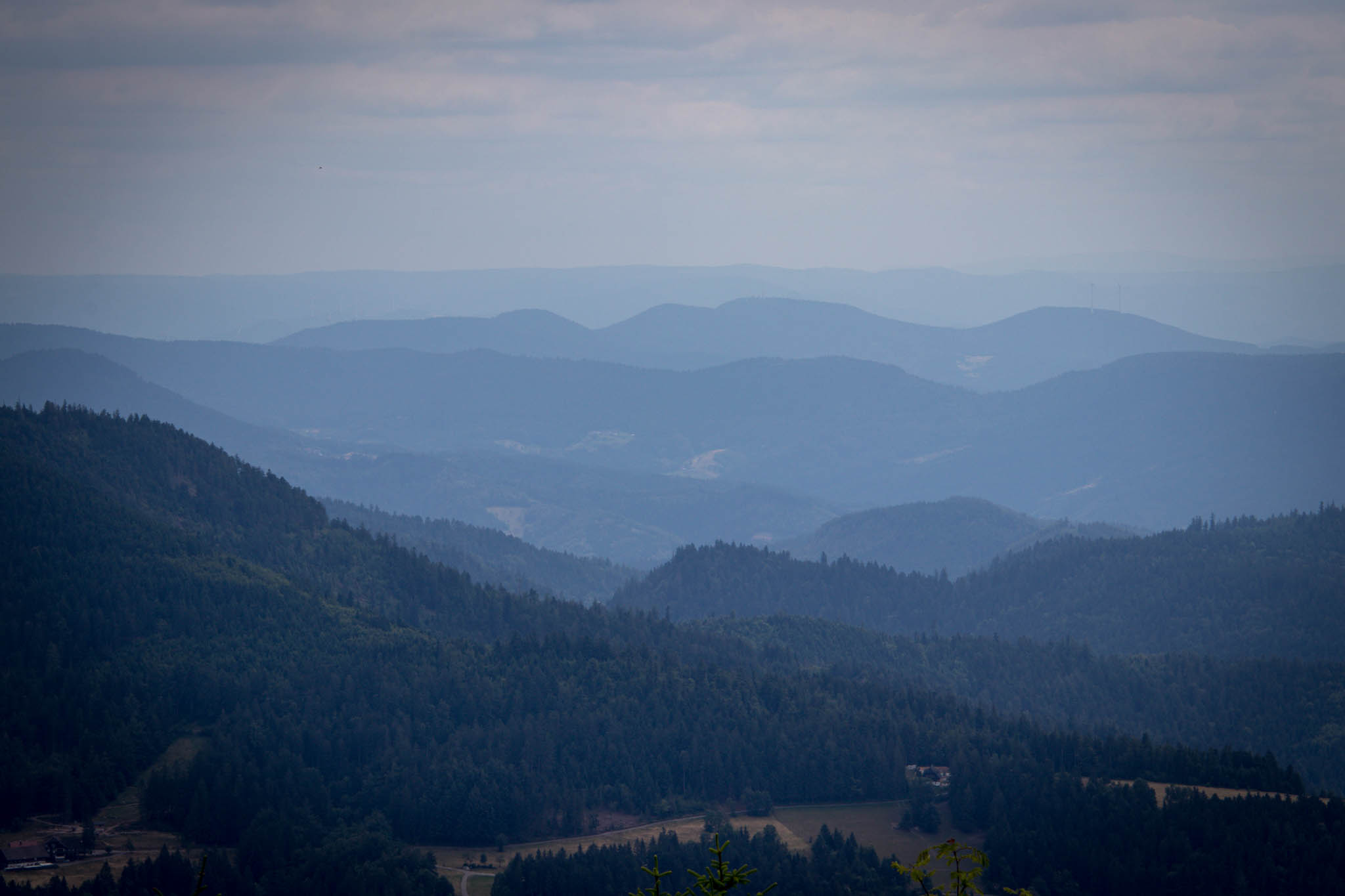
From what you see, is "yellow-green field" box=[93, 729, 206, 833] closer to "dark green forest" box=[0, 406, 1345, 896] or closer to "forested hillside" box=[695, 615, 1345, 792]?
"dark green forest" box=[0, 406, 1345, 896]

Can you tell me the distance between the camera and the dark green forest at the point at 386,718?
375 ft

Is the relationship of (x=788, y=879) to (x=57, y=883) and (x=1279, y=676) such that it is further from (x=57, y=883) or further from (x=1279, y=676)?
(x=1279, y=676)

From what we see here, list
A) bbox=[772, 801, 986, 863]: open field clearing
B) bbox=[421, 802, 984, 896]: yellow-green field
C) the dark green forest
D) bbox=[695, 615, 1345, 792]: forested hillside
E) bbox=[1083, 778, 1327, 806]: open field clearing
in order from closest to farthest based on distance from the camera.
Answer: bbox=[421, 802, 984, 896]: yellow-green field, bbox=[1083, 778, 1327, 806]: open field clearing, the dark green forest, bbox=[772, 801, 986, 863]: open field clearing, bbox=[695, 615, 1345, 792]: forested hillside

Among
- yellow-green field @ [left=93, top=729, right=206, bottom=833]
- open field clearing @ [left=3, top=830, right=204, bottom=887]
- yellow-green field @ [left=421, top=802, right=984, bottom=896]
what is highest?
yellow-green field @ [left=93, top=729, right=206, bottom=833]

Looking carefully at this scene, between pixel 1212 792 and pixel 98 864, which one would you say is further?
pixel 1212 792

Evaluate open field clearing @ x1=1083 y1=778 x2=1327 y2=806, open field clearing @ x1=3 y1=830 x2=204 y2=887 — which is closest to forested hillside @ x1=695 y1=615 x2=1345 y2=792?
open field clearing @ x1=1083 y1=778 x2=1327 y2=806

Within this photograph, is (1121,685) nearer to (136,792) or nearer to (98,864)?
(136,792)

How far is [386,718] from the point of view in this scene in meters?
136

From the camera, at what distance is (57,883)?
3691 inches

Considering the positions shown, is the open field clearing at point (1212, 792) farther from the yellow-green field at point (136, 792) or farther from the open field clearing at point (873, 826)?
the yellow-green field at point (136, 792)

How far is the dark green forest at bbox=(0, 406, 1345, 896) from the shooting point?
114m

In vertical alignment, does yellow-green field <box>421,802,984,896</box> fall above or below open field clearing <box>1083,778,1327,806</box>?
below

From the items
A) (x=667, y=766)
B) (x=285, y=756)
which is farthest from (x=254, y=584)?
(x=667, y=766)

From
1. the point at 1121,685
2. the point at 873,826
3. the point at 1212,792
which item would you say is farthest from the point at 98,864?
the point at 1121,685
